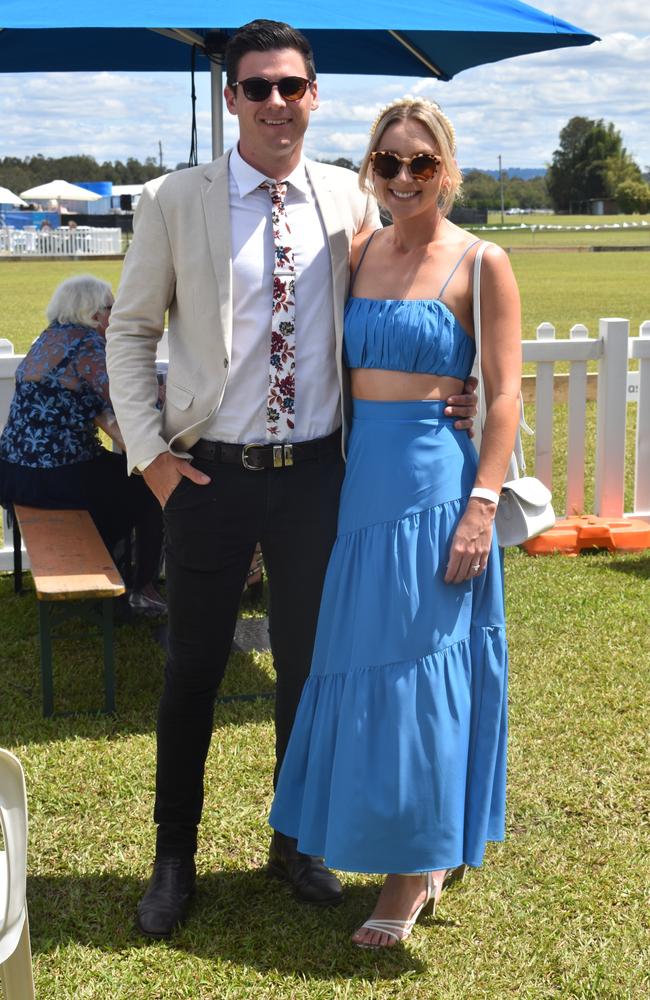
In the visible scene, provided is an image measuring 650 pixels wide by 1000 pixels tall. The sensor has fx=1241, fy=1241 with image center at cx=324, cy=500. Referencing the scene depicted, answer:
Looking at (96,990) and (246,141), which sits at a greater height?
(246,141)

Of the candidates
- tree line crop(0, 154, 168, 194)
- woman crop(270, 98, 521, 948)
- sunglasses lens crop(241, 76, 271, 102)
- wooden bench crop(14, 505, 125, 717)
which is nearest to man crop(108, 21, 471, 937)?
sunglasses lens crop(241, 76, 271, 102)

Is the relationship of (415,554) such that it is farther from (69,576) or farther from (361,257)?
(69,576)

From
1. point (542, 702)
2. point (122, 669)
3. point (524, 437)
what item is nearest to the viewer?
point (542, 702)

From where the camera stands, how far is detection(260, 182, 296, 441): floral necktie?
297cm

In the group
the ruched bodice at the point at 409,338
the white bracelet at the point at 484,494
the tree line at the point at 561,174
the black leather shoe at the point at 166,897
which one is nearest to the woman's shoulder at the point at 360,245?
the ruched bodice at the point at 409,338

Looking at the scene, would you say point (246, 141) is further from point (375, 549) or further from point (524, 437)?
point (524, 437)

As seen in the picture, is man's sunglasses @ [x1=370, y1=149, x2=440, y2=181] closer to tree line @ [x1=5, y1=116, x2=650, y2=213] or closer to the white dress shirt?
the white dress shirt

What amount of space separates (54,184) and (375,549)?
91.1m

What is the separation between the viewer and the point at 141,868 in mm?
3555

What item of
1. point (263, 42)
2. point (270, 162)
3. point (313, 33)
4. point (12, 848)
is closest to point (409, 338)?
point (270, 162)

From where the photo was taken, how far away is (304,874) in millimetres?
3355

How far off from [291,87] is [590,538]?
4.48 meters

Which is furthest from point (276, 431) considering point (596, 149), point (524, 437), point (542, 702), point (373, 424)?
point (596, 149)

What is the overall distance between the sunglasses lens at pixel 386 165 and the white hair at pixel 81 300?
106 inches
